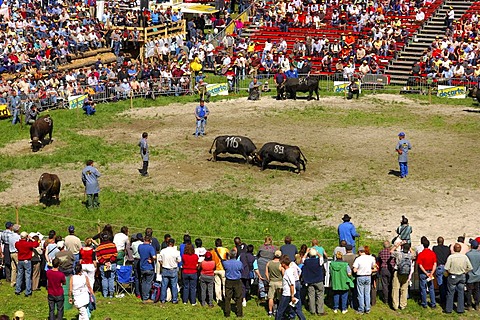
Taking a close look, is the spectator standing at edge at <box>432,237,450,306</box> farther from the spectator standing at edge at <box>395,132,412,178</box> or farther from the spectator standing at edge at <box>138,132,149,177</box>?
the spectator standing at edge at <box>138,132,149,177</box>

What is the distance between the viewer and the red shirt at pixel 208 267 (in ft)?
65.7

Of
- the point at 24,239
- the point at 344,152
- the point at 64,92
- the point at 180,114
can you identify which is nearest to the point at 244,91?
the point at 180,114

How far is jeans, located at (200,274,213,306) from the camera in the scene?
2025 cm

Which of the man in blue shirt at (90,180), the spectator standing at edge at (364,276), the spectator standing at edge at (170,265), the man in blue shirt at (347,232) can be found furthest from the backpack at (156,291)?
the man in blue shirt at (90,180)

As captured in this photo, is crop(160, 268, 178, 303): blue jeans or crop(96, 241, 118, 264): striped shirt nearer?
crop(160, 268, 178, 303): blue jeans

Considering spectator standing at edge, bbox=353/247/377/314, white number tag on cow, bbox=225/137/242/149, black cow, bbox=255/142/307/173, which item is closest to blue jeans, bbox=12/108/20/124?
white number tag on cow, bbox=225/137/242/149

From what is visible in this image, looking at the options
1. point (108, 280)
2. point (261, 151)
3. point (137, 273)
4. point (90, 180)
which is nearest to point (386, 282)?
point (137, 273)

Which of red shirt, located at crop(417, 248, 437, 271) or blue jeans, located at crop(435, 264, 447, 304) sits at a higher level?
red shirt, located at crop(417, 248, 437, 271)

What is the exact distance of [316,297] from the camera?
66.3ft

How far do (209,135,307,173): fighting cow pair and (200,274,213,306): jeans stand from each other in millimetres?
10391

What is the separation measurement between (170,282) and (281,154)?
10.8 meters

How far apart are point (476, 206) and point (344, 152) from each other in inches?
277

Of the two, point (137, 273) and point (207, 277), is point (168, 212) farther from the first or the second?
point (207, 277)

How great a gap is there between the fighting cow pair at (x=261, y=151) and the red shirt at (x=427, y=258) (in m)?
10.1
